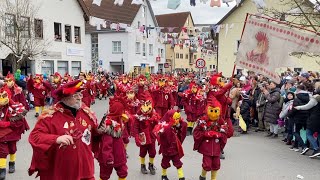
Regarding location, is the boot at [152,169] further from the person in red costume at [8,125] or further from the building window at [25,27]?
the building window at [25,27]

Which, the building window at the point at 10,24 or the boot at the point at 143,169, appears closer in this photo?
Answer: the boot at the point at 143,169

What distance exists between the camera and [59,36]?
99.7 feet

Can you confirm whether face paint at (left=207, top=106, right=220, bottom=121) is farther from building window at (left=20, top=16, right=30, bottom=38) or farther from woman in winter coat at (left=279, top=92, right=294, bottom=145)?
building window at (left=20, top=16, right=30, bottom=38)

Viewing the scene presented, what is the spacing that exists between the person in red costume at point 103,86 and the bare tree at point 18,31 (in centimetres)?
453

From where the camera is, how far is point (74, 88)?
4.39 meters

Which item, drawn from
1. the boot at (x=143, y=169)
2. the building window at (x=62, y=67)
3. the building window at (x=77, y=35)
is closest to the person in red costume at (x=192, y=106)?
the boot at (x=143, y=169)

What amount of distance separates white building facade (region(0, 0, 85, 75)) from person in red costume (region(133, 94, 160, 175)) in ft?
64.5

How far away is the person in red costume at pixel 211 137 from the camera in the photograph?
6.94 m

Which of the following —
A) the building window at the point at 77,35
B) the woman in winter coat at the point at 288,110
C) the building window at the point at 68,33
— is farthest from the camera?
the building window at the point at 77,35

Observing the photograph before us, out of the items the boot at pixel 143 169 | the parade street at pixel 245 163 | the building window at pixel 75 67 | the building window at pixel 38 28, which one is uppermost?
the building window at pixel 38 28

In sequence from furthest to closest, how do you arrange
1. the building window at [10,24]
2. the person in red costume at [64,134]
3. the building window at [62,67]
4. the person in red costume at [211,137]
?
1. the building window at [62,67]
2. the building window at [10,24]
3. the person in red costume at [211,137]
4. the person in red costume at [64,134]

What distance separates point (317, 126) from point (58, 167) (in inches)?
275

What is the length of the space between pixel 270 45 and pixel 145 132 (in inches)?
129

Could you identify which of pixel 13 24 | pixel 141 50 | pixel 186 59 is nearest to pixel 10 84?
pixel 13 24
